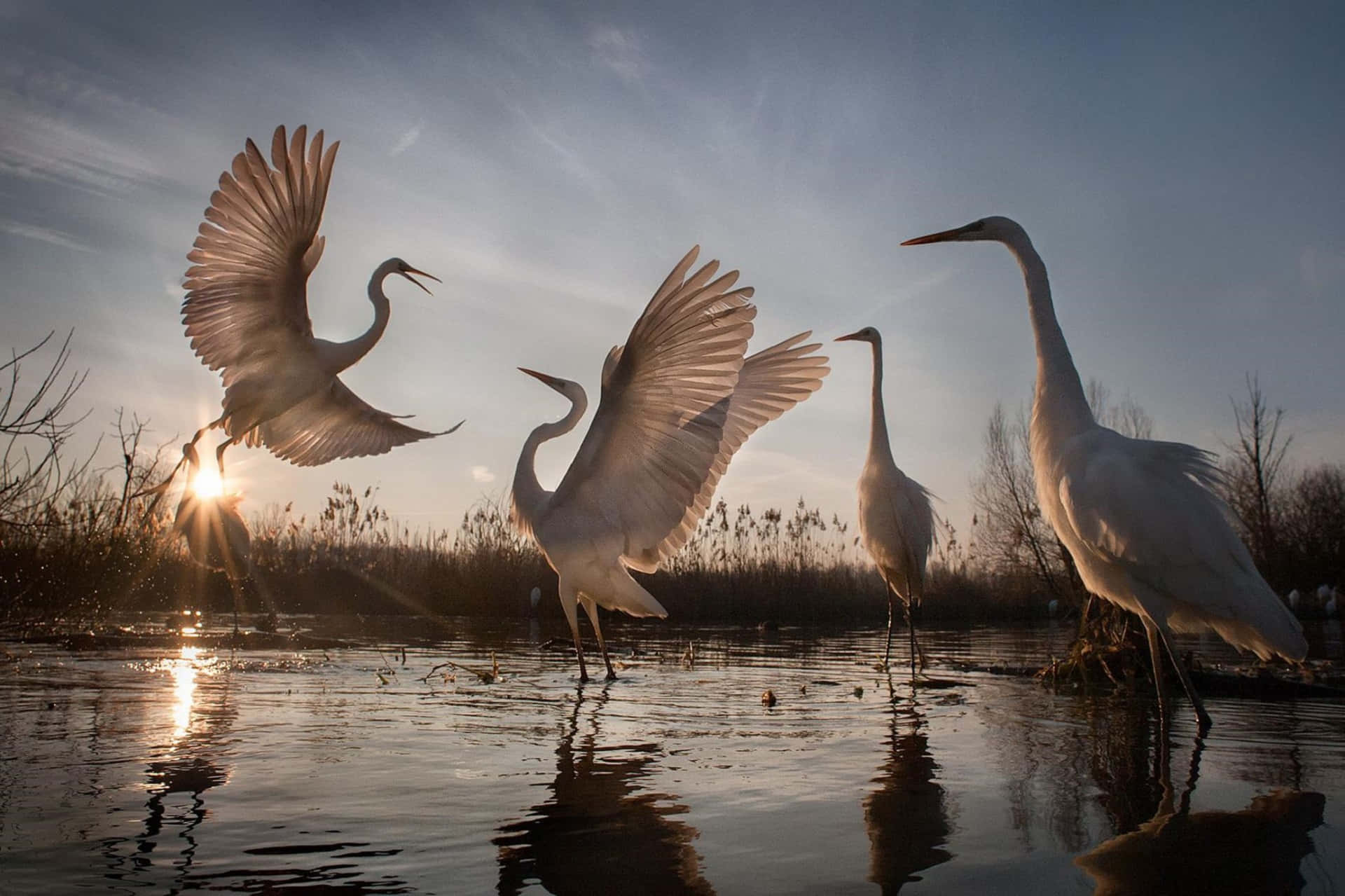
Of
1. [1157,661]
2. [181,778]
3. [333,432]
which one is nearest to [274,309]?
[333,432]

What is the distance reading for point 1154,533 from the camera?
4590mm

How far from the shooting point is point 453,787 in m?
3.08

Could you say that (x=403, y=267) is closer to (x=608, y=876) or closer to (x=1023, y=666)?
(x=1023, y=666)

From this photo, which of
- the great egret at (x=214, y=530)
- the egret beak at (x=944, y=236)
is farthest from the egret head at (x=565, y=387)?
the great egret at (x=214, y=530)

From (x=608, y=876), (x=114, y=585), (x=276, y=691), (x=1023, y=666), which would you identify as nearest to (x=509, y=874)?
(x=608, y=876)

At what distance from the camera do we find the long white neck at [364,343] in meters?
7.86

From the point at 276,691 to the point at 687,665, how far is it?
137 inches

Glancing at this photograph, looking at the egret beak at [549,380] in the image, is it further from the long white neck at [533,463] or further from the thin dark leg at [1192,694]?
the thin dark leg at [1192,694]

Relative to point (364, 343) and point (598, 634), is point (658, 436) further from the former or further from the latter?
point (364, 343)

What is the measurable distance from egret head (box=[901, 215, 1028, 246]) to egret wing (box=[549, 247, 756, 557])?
1.44m

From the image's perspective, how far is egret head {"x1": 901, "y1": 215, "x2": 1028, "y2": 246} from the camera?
5.88 meters

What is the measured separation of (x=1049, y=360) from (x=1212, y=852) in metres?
3.40

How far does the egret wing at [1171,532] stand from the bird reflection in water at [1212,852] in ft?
5.83

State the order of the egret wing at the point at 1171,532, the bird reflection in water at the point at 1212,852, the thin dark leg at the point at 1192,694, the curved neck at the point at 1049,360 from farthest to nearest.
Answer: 1. the curved neck at the point at 1049,360
2. the egret wing at the point at 1171,532
3. the thin dark leg at the point at 1192,694
4. the bird reflection in water at the point at 1212,852
